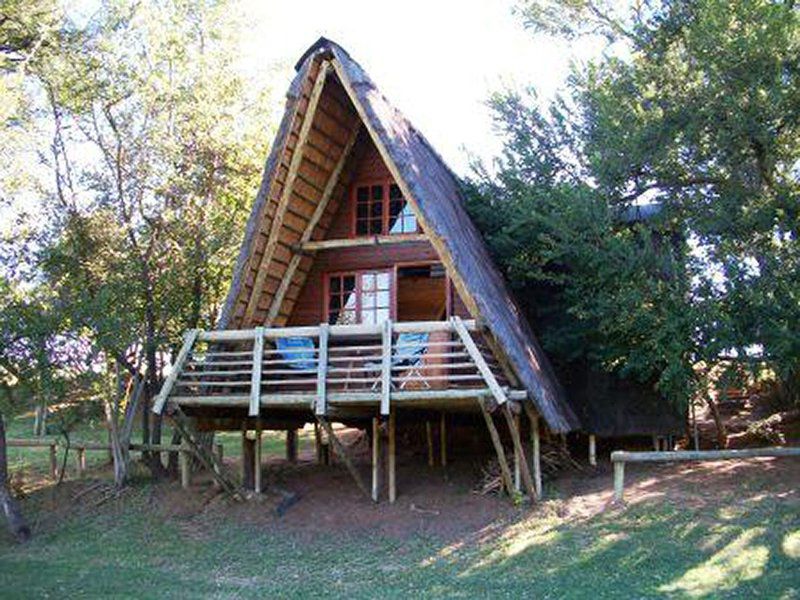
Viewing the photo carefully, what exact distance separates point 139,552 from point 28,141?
378 inches

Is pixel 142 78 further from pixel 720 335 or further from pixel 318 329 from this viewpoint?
pixel 720 335

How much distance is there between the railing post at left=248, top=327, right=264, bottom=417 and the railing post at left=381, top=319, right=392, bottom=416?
208 centimetres

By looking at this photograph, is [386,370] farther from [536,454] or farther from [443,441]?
[443,441]

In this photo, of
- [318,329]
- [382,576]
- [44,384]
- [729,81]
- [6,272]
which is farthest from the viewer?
[6,272]

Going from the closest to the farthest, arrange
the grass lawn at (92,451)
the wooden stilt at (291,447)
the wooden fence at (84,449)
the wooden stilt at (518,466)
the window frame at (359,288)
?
the wooden stilt at (518,466)
the window frame at (359,288)
the wooden fence at (84,449)
the wooden stilt at (291,447)
the grass lawn at (92,451)

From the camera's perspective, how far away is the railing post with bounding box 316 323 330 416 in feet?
45.9

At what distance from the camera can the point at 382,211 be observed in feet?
56.4

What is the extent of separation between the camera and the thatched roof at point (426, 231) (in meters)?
14.1

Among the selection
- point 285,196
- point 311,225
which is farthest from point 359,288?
point 285,196

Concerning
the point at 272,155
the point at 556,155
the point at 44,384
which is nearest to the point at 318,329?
the point at 272,155

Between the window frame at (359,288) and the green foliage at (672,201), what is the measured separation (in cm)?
285

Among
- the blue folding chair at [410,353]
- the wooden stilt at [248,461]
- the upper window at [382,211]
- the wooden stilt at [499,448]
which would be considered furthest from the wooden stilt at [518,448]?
the wooden stilt at [248,461]

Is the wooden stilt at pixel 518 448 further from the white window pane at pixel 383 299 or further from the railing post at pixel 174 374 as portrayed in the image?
the railing post at pixel 174 374

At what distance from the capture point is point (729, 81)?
15484mm
